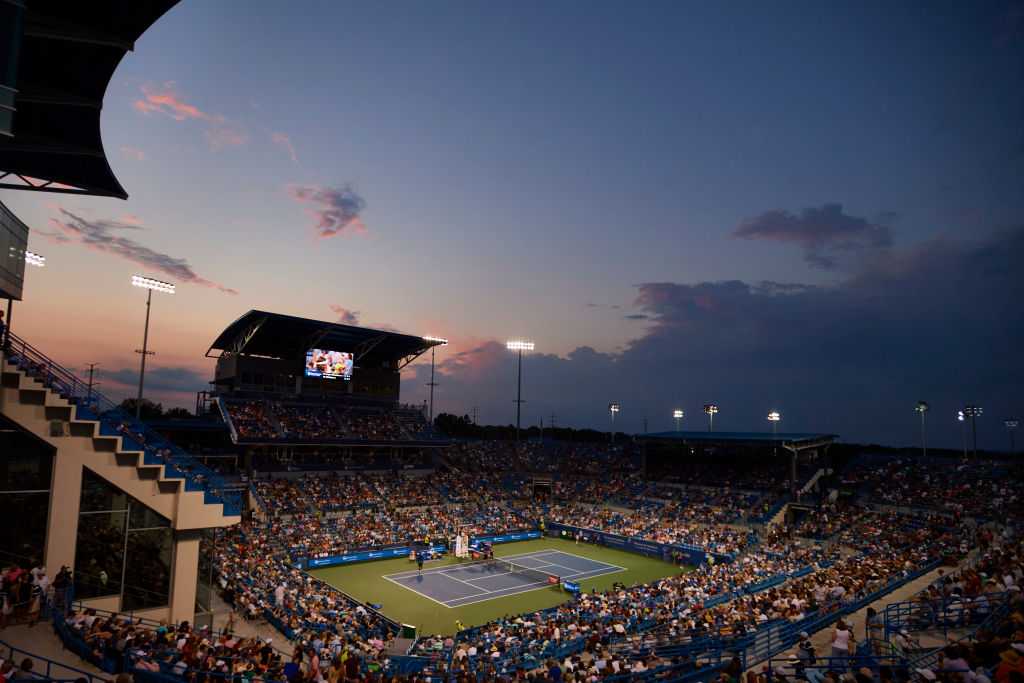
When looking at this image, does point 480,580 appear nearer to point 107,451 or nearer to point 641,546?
point 641,546

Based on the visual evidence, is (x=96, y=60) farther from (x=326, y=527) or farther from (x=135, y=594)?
(x=326, y=527)

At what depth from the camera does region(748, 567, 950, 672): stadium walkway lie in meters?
16.4

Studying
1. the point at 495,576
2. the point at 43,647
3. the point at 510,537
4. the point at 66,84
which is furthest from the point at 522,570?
the point at 66,84

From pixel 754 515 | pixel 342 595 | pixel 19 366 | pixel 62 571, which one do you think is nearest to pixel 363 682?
pixel 62 571

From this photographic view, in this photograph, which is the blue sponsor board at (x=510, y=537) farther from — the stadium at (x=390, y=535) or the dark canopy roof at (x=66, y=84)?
the dark canopy roof at (x=66, y=84)

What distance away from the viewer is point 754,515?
45.2 metres

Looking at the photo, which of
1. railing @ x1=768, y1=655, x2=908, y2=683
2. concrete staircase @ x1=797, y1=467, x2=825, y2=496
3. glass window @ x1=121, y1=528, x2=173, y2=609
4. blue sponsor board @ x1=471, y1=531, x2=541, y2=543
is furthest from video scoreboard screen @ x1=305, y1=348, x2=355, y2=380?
railing @ x1=768, y1=655, x2=908, y2=683

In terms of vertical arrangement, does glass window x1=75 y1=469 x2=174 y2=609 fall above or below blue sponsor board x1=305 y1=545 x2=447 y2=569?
above

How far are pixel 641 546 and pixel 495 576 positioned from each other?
1290cm

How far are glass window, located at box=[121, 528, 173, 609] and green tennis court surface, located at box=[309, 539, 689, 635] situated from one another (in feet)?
35.3

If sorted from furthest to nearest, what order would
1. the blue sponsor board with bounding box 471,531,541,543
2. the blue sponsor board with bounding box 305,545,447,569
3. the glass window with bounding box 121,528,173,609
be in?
the blue sponsor board with bounding box 471,531,541,543, the blue sponsor board with bounding box 305,545,447,569, the glass window with bounding box 121,528,173,609

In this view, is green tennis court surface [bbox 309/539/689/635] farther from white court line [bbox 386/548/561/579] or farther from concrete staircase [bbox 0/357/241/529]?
concrete staircase [bbox 0/357/241/529]

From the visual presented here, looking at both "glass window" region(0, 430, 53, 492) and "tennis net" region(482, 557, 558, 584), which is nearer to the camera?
"glass window" region(0, 430, 53, 492)

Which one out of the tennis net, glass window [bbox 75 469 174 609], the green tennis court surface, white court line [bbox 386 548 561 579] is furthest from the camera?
white court line [bbox 386 548 561 579]
